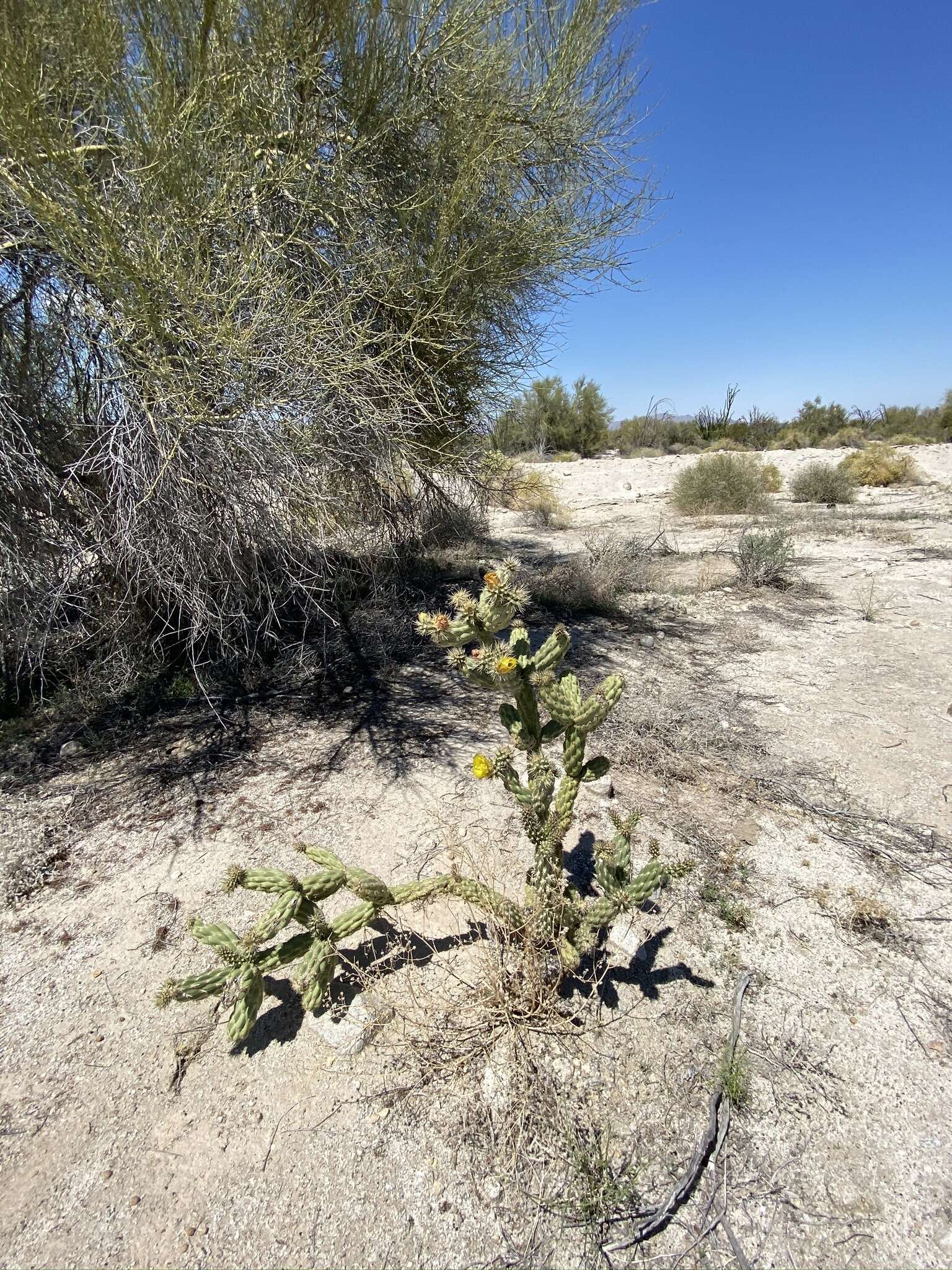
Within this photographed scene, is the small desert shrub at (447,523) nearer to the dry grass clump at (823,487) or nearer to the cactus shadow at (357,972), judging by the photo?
the cactus shadow at (357,972)

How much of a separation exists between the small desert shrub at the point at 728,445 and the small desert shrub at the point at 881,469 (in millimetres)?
5453

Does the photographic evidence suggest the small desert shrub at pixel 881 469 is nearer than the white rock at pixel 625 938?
No

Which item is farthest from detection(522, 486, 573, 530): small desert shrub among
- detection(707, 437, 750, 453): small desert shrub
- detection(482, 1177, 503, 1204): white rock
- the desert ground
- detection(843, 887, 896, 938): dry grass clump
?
detection(707, 437, 750, 453): small desert shrub

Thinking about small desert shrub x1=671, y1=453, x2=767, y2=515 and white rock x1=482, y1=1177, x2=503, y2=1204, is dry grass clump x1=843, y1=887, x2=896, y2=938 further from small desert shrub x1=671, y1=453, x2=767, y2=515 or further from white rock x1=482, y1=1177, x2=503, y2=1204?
small desert shrub x1=671, y1=453, x2=767, y2=515

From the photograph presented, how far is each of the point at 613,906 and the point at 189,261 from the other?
3.46 metres

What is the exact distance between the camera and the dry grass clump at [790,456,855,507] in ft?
43.9

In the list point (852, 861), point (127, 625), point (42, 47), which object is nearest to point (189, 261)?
point (42, 47)

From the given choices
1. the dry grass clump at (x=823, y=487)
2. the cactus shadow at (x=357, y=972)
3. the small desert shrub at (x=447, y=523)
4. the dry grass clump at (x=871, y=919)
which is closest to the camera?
the cactus shadow at (x=357, y=972)

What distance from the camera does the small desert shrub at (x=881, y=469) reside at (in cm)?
1554

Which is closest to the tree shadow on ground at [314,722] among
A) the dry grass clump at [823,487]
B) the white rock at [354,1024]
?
the white rock at [354,1024]

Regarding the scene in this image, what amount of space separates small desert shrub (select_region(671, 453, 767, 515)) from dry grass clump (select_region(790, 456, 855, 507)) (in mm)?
810

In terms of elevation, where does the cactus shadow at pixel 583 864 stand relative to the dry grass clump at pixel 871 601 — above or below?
below

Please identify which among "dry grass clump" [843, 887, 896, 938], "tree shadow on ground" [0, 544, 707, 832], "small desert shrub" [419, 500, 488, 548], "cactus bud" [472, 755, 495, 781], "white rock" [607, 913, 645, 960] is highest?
"small desert shrub" [419, 500, 488, 548]

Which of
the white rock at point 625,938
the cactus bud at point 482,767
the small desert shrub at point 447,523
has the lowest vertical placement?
the white rock at point 625,938
